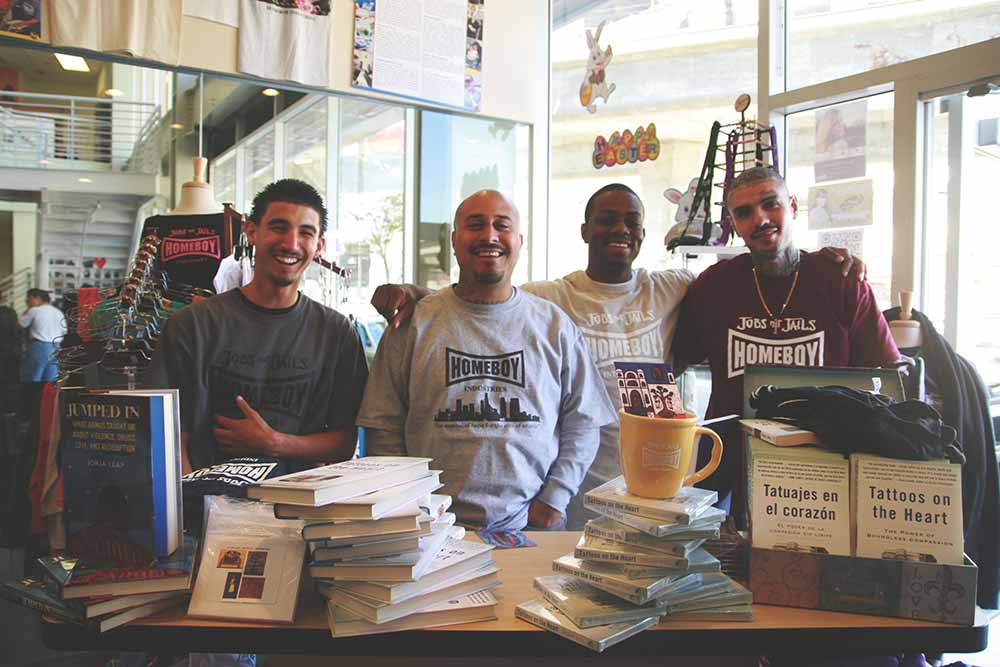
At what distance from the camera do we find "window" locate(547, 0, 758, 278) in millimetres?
4211

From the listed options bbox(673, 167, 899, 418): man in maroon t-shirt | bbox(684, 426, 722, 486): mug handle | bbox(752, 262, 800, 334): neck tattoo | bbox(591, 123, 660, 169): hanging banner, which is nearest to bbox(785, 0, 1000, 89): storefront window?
bbox(591, 123, 660, 169): hanging banner

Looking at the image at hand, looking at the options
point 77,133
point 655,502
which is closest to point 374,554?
point 655,502

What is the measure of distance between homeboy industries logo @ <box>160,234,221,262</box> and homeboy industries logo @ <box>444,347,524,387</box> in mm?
1382

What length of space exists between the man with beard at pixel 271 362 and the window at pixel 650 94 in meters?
2.26

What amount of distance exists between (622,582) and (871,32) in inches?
136

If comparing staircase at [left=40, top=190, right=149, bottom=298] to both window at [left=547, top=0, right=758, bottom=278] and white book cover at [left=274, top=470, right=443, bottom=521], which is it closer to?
window at [left=547, top=0, right=758, bottom=278]

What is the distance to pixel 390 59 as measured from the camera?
4.64 metres

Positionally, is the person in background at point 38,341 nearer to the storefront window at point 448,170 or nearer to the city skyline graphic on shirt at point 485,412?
the storefront window at point 448,170

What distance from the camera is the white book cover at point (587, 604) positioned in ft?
3.68

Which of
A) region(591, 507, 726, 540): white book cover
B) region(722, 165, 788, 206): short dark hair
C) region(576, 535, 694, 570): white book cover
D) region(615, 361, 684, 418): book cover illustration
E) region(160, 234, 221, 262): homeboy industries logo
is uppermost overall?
region(722, 165, 788, 206): short dark hair

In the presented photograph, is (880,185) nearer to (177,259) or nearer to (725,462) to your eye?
(725,462)

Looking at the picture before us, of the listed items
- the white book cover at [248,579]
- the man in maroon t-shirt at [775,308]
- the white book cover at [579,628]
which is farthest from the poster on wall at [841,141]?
the white book cover at [248,579]

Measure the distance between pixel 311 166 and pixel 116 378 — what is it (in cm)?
277

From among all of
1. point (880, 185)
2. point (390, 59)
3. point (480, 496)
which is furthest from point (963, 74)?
point (390, 59)
